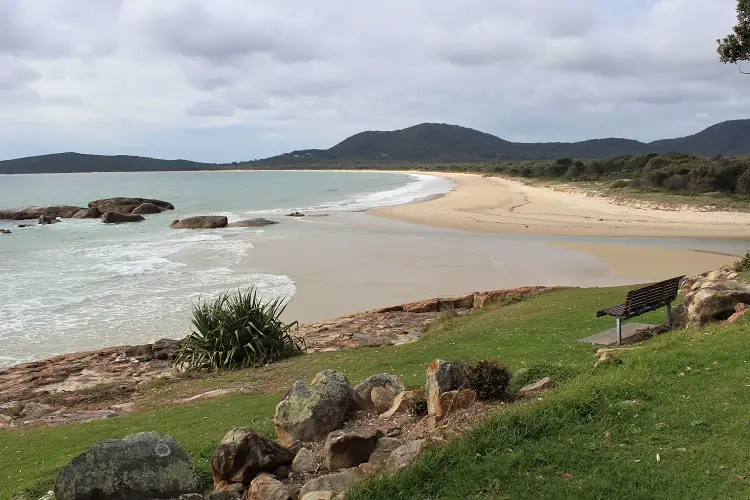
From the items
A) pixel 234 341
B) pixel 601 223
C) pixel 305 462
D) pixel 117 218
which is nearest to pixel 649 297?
pixel 305 462

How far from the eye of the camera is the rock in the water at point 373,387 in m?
Result: 7.39

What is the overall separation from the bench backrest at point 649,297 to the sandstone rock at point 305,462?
5.88m

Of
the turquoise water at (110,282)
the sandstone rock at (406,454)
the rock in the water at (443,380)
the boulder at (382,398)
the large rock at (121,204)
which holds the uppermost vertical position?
the large rock at (121,204)

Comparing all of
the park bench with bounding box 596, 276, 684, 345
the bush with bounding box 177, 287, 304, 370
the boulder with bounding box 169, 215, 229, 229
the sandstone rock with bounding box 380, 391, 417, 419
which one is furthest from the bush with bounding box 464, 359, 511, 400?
the boulder with bounding box 169, 215, 229, 229

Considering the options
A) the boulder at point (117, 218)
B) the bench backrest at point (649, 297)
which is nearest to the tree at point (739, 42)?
the bench backrest at point (649, 297)

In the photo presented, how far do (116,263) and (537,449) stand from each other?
90.1 ft

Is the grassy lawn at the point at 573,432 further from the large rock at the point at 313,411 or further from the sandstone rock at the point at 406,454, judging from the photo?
the large rock at the point at 313,411

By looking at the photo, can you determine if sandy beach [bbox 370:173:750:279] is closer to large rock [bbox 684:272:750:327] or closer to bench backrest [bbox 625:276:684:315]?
bench backrest [bbox 625:276:684:315]

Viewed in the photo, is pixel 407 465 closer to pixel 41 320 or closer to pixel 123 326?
pixel 123 326

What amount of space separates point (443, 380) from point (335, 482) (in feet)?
6.16

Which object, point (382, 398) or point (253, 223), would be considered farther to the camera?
point (253, 223)

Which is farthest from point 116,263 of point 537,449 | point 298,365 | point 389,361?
point 537,449

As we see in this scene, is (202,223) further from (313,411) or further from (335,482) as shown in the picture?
(335,482)

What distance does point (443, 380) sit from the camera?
21.9 feet
